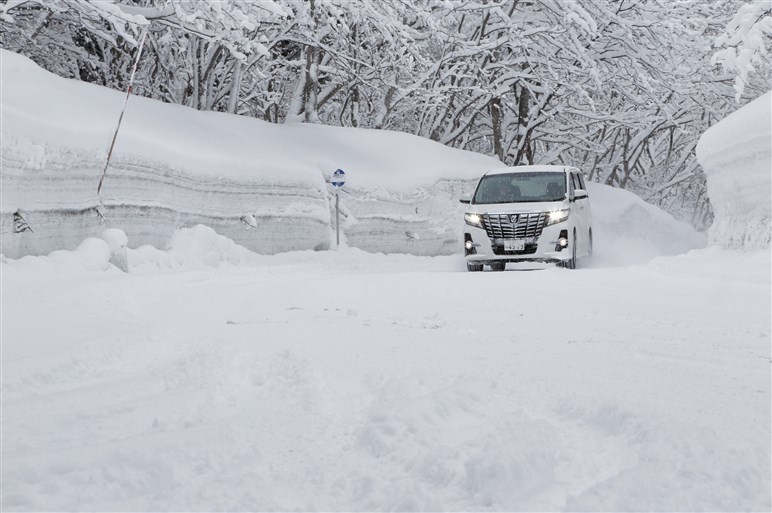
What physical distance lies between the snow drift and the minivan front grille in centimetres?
416

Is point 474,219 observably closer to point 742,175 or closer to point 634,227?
point 742,175

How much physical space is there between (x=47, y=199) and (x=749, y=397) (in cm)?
859

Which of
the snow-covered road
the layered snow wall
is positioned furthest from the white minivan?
the snow-covered road

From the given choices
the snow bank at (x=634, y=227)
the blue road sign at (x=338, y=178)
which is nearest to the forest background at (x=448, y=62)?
the snow bank at (x=634, y=227)

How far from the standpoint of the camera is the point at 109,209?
38.1 ft

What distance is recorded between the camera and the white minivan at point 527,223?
43.0ft

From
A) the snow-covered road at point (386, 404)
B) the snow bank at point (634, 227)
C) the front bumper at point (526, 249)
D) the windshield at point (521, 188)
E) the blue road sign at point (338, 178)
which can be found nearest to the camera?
the snow-covered road at point (386, 404)

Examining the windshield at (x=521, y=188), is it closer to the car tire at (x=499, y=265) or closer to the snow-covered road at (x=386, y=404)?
the car tire at (x=499, y=265)

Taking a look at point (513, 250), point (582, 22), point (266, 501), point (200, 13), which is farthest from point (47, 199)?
point (582, 22)

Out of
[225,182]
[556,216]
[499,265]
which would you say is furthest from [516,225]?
[225,182]

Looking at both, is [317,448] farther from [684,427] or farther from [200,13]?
[200,13]

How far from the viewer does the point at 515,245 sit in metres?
13.2

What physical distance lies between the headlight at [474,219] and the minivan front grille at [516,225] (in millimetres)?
145

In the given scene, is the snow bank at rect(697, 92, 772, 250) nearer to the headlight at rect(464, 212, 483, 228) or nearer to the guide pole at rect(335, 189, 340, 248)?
the headlight at rect(464, 212, 483, 228)
